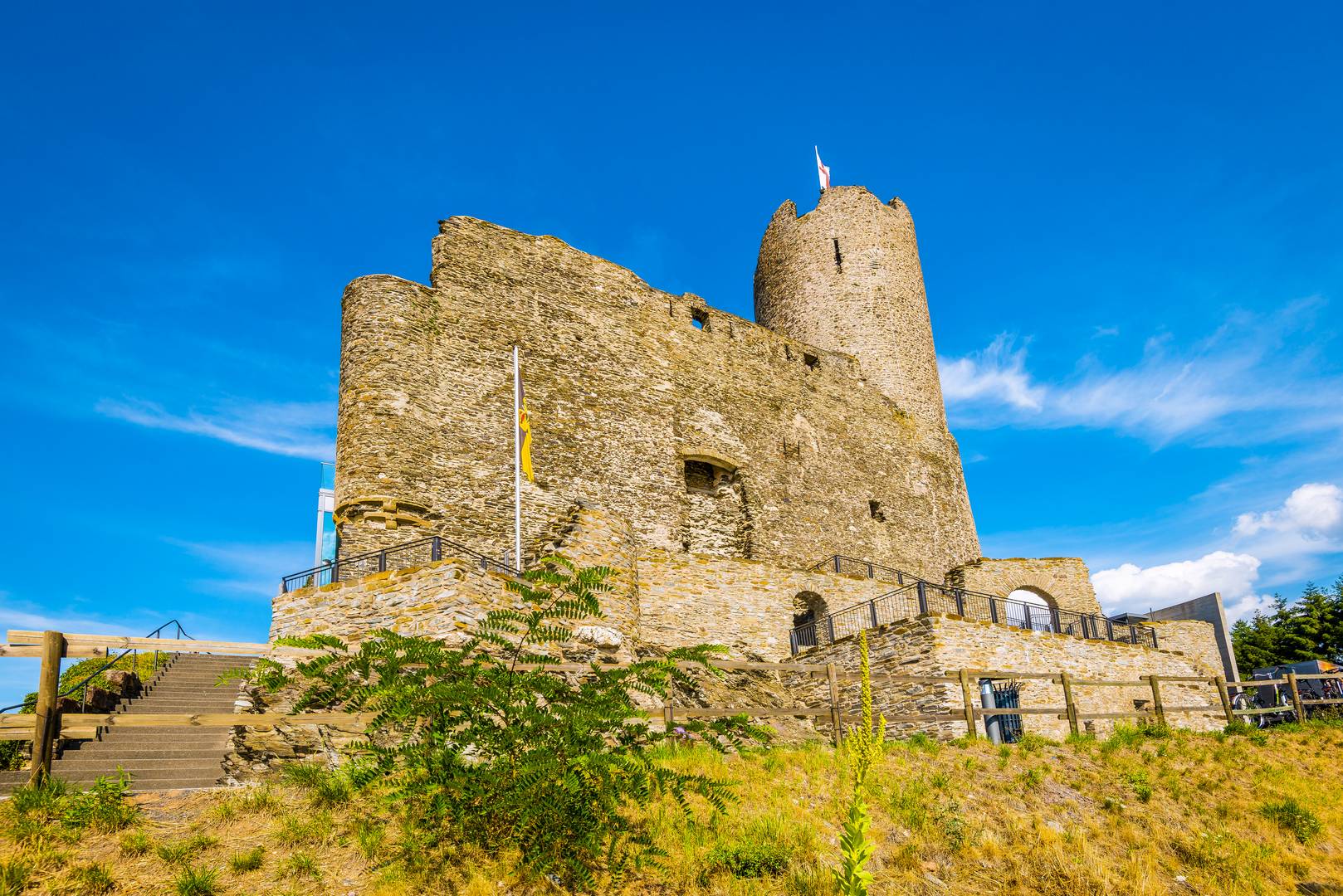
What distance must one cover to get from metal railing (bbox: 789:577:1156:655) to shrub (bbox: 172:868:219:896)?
38.4ft

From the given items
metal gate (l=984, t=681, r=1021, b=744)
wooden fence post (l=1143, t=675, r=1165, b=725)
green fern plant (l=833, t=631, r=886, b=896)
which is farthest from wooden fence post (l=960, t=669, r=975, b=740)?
green fern plant (l=833, t=631, r=886, b=896)

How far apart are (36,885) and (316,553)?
19691 millimetres

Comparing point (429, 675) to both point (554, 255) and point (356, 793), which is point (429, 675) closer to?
point (356, 793)

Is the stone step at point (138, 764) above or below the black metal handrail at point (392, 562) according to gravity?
below

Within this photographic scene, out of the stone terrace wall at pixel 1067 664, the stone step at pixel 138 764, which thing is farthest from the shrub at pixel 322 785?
the stone terrace wall at pixel 1067 664

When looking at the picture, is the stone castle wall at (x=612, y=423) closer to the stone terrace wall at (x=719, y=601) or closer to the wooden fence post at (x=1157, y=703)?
the stone terrace wall at (x=719, y=601)

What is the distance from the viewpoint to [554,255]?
20.8 m

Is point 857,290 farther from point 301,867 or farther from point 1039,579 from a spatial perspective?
point 301,867

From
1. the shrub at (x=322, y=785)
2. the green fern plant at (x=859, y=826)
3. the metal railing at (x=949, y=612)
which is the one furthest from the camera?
the metal railing at (x=949, y=612)

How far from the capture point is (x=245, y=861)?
572 centimetres

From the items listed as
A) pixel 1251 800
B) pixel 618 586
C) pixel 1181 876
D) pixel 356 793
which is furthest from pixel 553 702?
A: pixel 1251 800

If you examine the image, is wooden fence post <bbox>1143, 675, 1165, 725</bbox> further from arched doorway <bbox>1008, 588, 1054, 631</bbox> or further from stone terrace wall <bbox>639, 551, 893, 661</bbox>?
stone terrace wall <bbox>639, 551, 893, 661</bbox>

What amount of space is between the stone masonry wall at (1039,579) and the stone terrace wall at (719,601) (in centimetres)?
754

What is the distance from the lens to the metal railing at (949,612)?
17.0 meters
